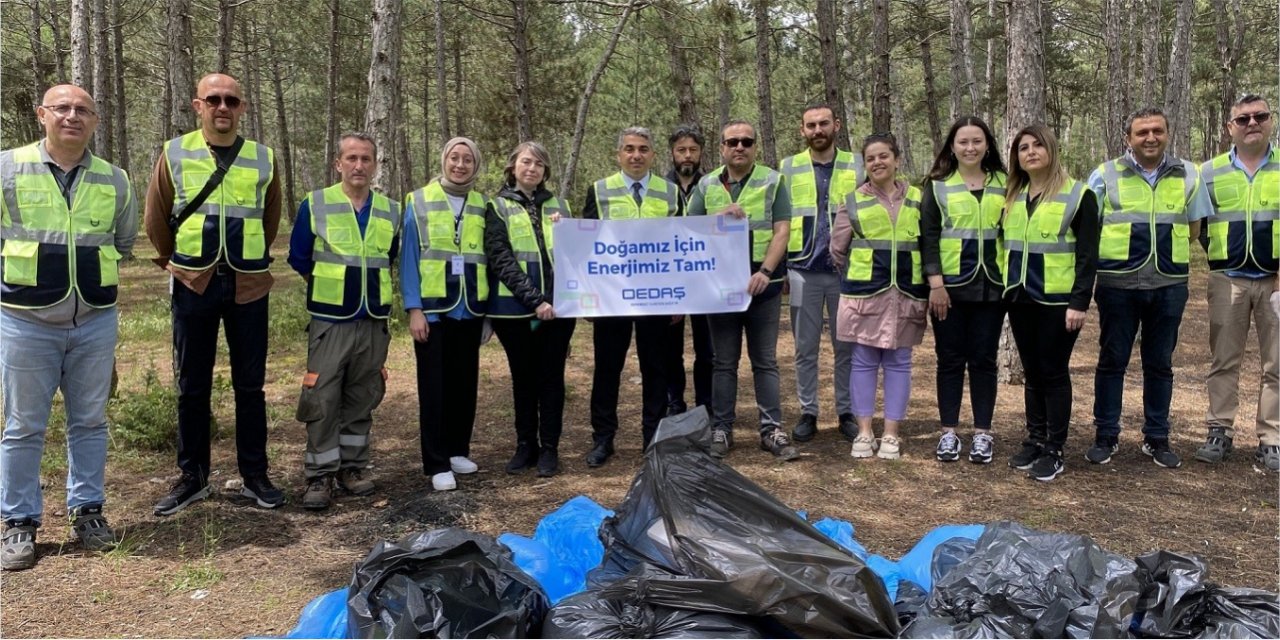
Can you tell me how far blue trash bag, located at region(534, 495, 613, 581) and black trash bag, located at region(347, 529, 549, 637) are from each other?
752mm

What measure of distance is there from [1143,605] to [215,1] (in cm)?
2219

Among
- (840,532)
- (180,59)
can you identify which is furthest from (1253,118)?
(180,59)

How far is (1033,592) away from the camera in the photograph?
9.37 feet

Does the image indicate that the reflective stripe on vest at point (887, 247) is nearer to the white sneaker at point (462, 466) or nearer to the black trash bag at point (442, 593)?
the white sneaker at point (462, 466)

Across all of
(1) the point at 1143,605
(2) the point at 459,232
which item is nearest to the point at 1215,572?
(1) the point at 1143,605

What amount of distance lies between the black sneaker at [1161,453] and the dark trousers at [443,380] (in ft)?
14.2

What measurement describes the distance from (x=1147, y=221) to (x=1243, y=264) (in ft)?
2.48

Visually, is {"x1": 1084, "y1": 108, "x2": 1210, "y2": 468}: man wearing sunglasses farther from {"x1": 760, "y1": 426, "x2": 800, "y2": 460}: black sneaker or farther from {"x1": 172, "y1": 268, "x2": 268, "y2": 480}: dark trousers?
{"x1": 172, "y1": 268, "x2": 268, "y2": 480}: dark trousers

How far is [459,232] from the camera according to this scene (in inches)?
202

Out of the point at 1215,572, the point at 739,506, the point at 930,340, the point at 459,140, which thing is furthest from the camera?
the point at 930,340

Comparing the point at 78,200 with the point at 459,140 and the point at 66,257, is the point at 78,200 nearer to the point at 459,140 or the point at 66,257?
the point at 66,257

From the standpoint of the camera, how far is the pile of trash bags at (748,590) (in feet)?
8.80

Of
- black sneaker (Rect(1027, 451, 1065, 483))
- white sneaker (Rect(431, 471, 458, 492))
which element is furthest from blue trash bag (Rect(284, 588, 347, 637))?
black sneaker (Rect(1027, 451, 1065, 483))

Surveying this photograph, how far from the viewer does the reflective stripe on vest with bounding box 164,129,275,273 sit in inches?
179
